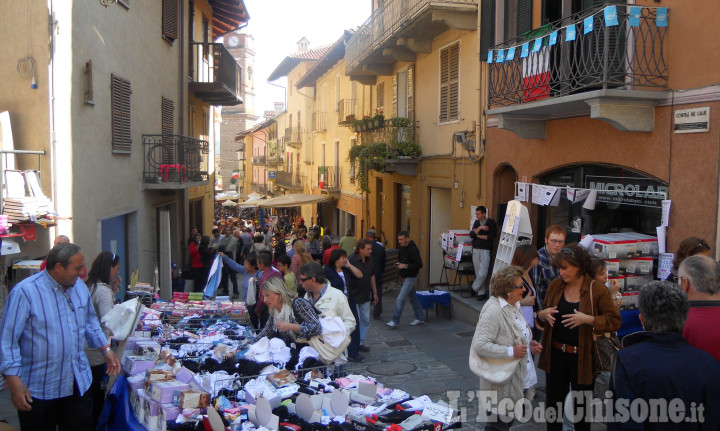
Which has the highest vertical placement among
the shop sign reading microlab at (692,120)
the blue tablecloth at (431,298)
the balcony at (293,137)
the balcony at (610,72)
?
the balcony at (293,137)

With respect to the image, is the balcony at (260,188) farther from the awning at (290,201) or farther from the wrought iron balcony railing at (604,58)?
the wrought iron balcony railing at (604,58)

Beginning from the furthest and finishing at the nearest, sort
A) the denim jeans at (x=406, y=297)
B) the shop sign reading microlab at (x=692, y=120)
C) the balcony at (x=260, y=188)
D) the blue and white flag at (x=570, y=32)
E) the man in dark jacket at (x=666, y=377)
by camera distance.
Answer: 1. the balcony at (x=260, y=188)
2. the denim jeans at (x=406, y=297)
3. the blue and white flag at (x=570, y=32)
4. the shop sign reading microlab at (x=692, y=120)
5. the man in dark jacket at (x=666, y=377)

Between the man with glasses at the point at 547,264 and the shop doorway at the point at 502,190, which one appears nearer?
the man with glasses at the point at 547,264

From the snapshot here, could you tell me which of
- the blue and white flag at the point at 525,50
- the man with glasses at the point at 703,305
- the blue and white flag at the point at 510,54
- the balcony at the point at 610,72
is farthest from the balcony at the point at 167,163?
the man with glasses at the point at 703,305

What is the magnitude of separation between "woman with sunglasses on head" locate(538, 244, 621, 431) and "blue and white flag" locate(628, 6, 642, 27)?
383 centimetres

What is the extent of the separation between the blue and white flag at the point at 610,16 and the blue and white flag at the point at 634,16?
24 cm

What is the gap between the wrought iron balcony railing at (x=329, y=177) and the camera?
28.6m

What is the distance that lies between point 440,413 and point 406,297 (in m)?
6.61

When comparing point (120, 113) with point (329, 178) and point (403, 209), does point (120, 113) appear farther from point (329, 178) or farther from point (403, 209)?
point (329, 178)

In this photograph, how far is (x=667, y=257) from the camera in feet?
25.2

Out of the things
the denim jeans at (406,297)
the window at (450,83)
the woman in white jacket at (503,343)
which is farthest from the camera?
the window at (450,83)

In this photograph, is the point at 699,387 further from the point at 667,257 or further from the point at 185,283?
the point at 185,283

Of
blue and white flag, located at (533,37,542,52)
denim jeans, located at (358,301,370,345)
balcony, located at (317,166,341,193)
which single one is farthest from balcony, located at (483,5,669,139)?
balcony, located at (317,166,341,193)

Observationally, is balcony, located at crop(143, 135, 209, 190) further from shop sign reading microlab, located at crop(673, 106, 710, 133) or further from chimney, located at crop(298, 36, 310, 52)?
chimney, located at crop(298, 36, 310, 52)
